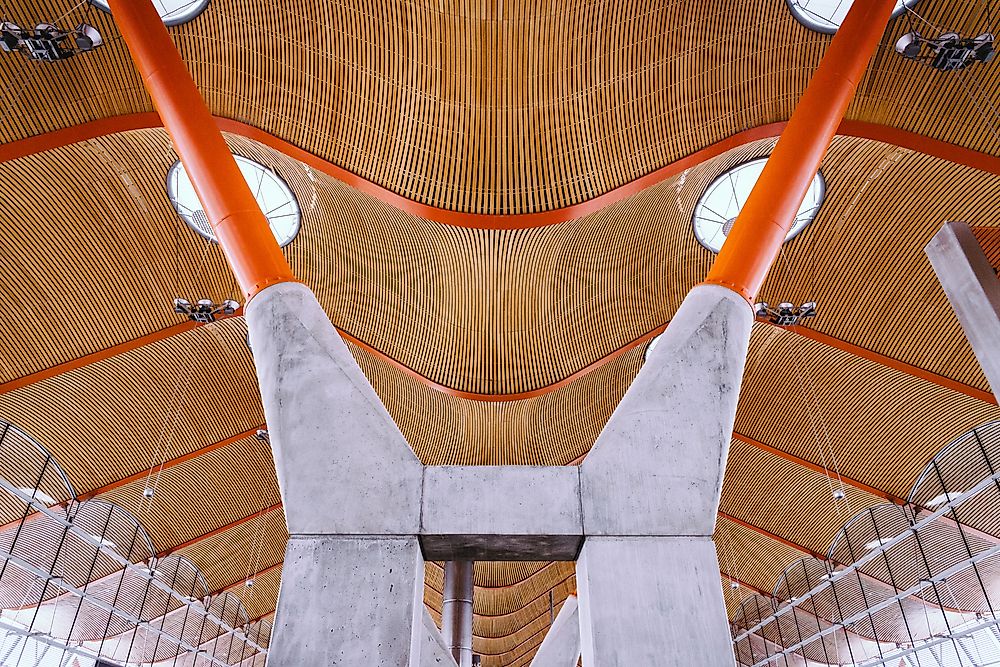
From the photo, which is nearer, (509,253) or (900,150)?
(900,150)

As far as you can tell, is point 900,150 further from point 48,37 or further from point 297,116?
point 48,37

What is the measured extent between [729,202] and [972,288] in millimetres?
7175

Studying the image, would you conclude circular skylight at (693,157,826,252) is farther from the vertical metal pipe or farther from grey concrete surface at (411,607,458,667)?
the vertical metal pipe

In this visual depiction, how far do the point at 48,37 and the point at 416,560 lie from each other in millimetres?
10170

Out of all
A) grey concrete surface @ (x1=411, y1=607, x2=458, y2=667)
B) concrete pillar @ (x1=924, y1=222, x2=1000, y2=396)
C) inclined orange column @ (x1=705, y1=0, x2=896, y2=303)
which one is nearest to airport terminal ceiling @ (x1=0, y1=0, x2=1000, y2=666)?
concrete pillar @ (x1=924, y1=222, x2=1000, y2=396)

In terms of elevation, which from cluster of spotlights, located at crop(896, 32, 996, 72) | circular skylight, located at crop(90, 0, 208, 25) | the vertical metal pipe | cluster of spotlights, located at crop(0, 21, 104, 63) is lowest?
the vertical metal pipe

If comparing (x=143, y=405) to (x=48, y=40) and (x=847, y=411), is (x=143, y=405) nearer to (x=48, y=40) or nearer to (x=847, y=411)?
(x=48, y=40)

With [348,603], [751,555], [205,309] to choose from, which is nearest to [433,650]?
[348,603]

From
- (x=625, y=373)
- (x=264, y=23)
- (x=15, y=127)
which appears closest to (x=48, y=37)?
(x=15, y=127)

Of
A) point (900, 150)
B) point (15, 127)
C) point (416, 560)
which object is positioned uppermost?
point (900, 150)

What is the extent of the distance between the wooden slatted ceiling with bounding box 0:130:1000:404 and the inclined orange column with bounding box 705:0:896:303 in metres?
7.80

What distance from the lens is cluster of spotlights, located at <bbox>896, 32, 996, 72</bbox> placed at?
11.4 metres

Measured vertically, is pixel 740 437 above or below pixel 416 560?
above

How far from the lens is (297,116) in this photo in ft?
42.4
